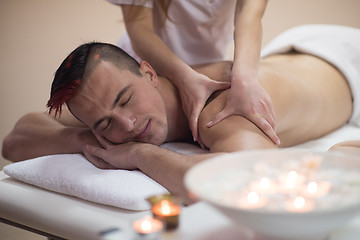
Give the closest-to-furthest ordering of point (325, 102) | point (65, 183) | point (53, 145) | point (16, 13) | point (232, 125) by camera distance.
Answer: point (65, 183) → point (232, 125) → point (53, 145) → point (325, 102) → point (16, 13)

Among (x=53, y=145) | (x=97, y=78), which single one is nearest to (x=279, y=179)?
(x=97, y=78)

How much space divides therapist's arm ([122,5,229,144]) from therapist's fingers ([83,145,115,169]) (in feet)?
1.01

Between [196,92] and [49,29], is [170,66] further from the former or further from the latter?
[49,29]

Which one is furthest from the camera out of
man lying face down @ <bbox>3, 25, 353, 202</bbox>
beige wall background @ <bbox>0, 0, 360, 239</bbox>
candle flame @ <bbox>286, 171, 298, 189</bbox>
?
beige wall background @ <bbox>0, 0, 360, 239</bbox>

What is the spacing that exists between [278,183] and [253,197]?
0.24 feet

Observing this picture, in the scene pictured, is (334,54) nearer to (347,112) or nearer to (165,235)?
(347,112)

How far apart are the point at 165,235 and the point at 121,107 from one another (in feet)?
2.67

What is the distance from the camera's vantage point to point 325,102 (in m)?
1.98

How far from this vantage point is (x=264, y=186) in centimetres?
80

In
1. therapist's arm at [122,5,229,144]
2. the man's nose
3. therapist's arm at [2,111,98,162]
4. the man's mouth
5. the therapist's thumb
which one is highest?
therapist's arm at [122,5,229,144]

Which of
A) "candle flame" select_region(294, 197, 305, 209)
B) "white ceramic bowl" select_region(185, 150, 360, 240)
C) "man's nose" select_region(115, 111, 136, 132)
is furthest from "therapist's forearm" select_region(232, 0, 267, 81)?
"candle flame" select_region(294, 197, 305, 209)

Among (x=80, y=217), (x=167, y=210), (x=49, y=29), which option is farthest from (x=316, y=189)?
(x=49, y=29)

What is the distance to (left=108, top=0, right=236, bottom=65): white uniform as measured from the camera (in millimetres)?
2145

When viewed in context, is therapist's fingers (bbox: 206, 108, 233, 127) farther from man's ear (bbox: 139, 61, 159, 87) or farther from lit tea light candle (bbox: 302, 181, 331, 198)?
lit tea light candle (bbox: 302, 181, 331, 198)
